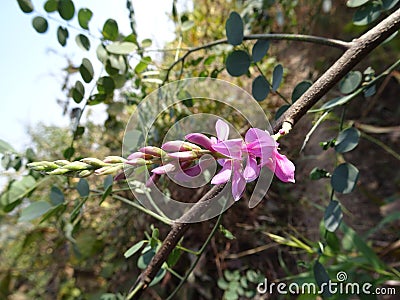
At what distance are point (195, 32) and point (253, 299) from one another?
0.73m

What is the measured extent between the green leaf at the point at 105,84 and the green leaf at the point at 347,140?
358 mm

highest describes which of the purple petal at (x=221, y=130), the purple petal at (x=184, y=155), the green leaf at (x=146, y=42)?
the green leaf at (x=146, y=42)

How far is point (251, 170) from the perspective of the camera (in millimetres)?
294

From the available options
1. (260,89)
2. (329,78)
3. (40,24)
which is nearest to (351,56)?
(329,78)

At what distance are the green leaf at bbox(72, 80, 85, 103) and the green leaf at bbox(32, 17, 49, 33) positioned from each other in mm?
115

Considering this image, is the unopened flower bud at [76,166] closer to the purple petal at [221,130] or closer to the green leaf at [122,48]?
the purple petal at [221,130]

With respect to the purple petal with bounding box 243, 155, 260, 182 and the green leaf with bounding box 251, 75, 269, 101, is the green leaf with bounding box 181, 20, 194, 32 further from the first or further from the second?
the purple petal with bounding box 243, 155, 260, 182

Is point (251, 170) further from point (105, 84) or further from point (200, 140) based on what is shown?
point (105, 84)

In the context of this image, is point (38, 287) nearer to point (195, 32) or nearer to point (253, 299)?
point (253, 299)

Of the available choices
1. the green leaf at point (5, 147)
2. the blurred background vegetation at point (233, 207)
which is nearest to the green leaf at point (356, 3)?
the blurred background vegetation at point (233, 207)

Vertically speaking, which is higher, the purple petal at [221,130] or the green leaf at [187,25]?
the green leaf at [187,25]

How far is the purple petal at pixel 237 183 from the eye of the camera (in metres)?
0.30

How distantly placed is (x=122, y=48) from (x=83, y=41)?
8cm

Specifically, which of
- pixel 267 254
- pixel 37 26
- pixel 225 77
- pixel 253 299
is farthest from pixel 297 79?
pixel 37 26
